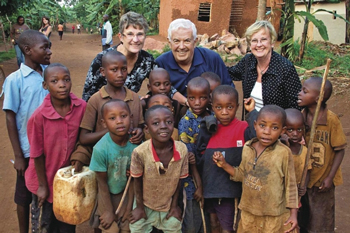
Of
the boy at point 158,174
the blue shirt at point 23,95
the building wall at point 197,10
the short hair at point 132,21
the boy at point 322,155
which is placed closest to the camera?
the boy at point 158,174

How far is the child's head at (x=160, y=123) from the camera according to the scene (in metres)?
2.29

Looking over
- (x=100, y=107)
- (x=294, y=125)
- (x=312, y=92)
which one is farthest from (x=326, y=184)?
(x=100, y=107)

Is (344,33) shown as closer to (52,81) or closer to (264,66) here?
(264,66)

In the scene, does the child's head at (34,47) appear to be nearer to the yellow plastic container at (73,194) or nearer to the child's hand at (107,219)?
the yellow plastic container at (73,194)

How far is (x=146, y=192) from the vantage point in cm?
239

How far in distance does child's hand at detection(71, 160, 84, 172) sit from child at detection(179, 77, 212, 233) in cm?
81

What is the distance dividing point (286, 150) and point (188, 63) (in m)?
1.52

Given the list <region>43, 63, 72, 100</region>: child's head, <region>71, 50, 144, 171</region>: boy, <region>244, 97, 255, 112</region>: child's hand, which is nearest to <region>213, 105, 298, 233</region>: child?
<region>244, 97, 255, 112</region>: child's hand

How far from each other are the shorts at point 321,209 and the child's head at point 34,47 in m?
2.50

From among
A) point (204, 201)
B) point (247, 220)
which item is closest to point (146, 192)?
point (204, 201)

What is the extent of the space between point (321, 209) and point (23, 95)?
262 cm

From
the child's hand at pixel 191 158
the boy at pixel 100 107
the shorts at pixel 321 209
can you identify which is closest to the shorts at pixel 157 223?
the child's hand at pixel 191 158

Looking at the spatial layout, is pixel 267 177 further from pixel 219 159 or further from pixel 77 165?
pixel 77 165

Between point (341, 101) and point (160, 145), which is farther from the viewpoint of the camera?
point (341, 101)
